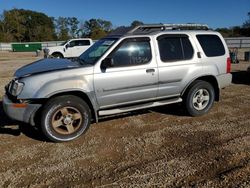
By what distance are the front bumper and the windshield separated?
1295mm

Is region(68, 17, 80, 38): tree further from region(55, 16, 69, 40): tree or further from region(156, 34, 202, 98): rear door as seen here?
region(156, 34, 202, 98): rear door

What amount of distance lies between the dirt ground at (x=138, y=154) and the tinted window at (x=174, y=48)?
4.26 feet

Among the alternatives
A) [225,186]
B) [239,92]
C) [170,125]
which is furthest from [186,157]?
[239,92]

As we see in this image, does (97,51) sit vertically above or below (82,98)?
above

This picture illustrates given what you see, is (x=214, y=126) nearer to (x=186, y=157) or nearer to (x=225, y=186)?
(x=186, y=157)

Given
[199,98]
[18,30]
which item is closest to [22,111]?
[199,98]

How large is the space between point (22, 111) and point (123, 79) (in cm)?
182

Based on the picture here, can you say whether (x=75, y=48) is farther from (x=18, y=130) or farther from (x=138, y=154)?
(x=138, y=154)

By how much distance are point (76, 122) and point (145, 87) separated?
1459mm

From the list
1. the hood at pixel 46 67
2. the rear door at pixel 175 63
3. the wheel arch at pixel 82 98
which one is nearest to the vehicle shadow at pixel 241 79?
the rear door at pixel 175 63

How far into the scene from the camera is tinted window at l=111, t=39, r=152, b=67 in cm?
543

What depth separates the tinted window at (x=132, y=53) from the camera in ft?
17.8

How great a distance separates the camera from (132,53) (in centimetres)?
555

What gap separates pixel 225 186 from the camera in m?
3.56
